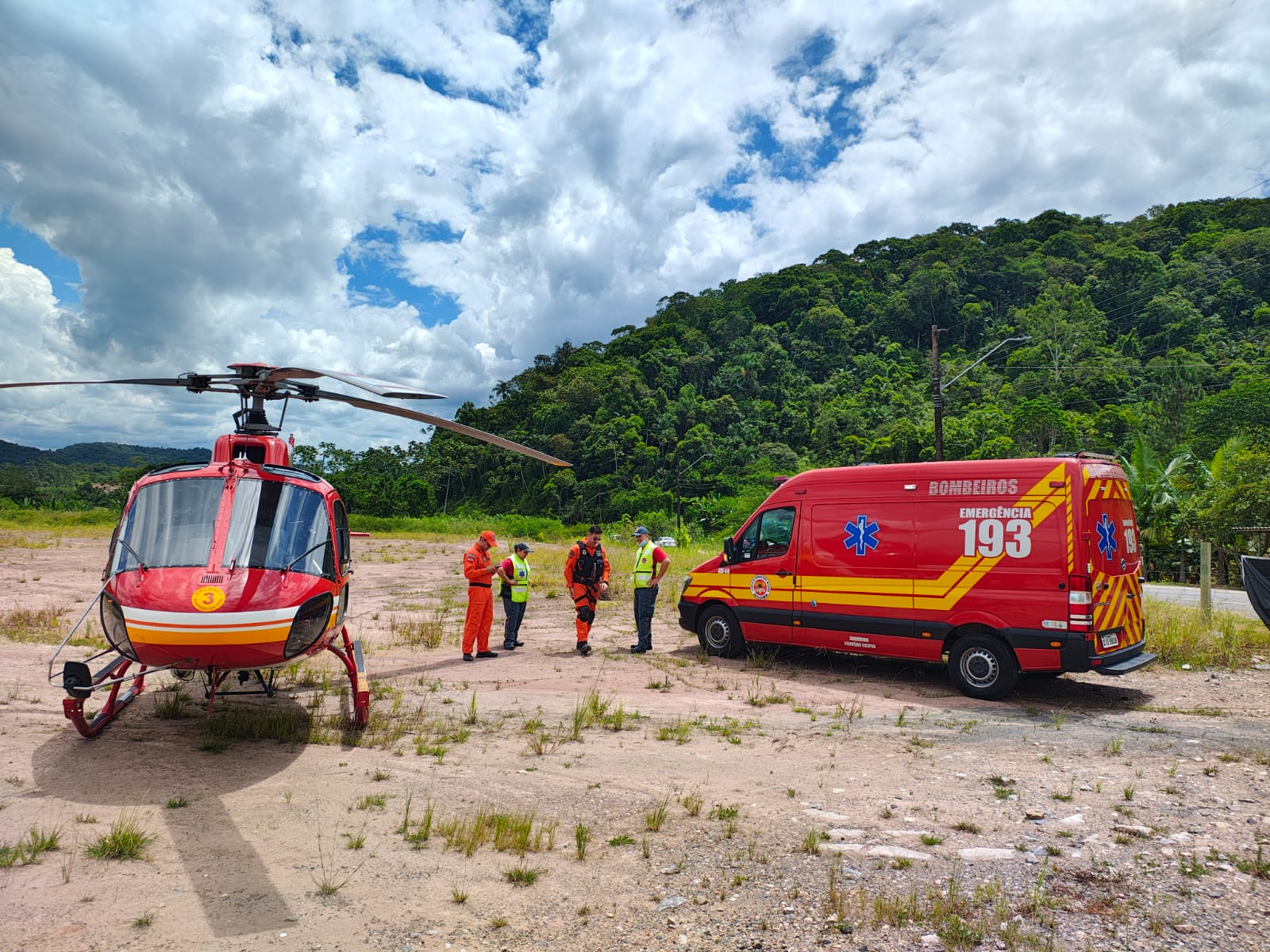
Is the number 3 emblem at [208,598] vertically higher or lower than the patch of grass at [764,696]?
higher

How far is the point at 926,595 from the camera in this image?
9.43 m

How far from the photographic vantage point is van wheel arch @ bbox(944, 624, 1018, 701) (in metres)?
8.86

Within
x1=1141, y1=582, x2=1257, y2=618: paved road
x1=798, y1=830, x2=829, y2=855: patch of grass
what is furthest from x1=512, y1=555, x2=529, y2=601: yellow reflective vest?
x1=1141, y1=582, x2=1257, y2=618: paved road

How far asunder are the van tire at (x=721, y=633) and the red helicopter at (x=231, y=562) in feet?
16.7

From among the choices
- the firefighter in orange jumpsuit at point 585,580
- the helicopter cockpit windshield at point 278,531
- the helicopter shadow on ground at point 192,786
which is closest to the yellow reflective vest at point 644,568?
the firefighter in orange jumpsuit at point 585,580

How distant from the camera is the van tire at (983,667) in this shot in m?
8.85

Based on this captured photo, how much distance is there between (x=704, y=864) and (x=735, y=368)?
82.5 meters

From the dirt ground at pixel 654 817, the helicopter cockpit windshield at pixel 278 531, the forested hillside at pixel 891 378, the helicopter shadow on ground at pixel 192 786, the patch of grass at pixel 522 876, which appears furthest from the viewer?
the forested hillside at pixel 891 378

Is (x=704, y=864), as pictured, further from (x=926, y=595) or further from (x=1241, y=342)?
(x=1241, y=342)

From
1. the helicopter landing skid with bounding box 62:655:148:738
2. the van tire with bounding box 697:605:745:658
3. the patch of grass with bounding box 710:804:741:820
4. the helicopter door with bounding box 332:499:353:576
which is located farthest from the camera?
the van tire with bounding box 697:605:745:658

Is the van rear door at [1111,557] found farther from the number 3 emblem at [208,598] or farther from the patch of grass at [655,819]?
the number 3 emblem at [208,598]

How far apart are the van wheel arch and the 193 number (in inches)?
34.7

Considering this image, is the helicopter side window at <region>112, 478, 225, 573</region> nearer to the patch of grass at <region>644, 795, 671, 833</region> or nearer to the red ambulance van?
the patch of grass at <region>644, 795, 671, 833</region>

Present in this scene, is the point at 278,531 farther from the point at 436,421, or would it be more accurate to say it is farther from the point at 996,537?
the point at 996,537
